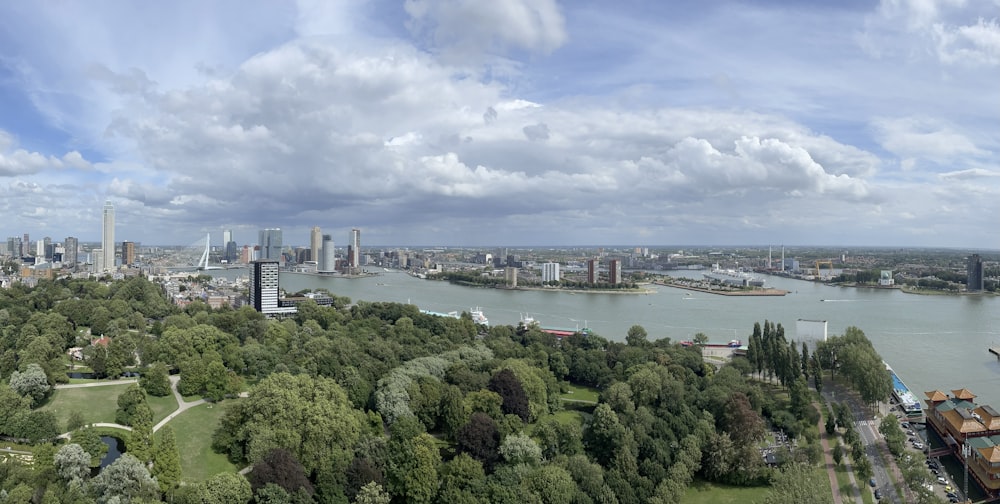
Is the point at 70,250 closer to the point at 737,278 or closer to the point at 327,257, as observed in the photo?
the point at 327,257

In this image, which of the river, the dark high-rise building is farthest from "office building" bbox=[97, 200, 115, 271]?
the dark high-rise building

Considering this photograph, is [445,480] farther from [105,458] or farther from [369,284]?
[369,284]

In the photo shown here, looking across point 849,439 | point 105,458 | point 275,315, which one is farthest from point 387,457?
point 275,315

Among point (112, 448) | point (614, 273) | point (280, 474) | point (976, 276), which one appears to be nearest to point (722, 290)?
point (614, 273)

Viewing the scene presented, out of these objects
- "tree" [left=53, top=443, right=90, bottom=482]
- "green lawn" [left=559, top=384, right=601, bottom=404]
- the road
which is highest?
"tree" [left=53, top=443, right=90, bottom=482]

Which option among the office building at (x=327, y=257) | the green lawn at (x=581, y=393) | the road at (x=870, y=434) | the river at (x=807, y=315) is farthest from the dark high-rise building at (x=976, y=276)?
the office building at (x=327, y=257)

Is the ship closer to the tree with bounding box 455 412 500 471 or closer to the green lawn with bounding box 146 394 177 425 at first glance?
the tree with bounding box 455 412 500 471
